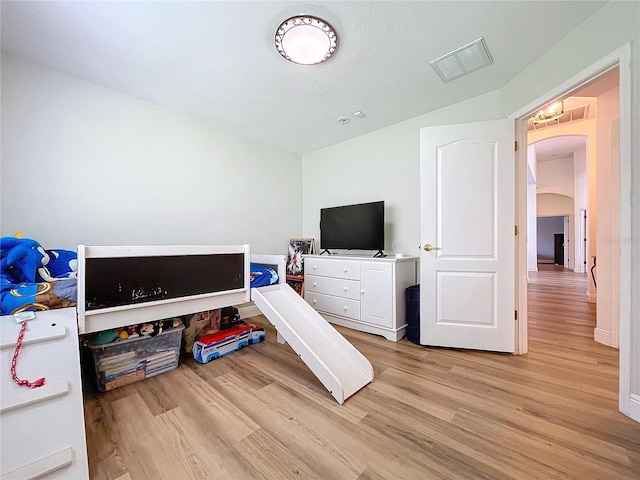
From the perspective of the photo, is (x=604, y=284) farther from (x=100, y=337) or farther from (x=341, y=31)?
(x=100, y=337)

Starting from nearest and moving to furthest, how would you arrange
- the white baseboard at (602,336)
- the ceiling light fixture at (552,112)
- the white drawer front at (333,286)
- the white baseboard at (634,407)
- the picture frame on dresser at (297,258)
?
1. the white baseboard at (634,407)
2. the white baseboard at (602,336)
3. the white drawer front at (333,286)
4. the picture frame on dresser at (297,258)
5. the ceiling light fixture at (552,112)

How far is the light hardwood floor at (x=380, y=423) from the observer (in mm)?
1083

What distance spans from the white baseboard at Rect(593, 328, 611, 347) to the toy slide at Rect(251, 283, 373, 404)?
2.30 meters

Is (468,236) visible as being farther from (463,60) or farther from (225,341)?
(225,341)

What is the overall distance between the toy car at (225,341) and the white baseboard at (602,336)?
3.18 m

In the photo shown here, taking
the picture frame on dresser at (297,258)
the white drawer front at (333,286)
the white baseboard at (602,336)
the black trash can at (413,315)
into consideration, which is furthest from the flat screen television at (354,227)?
the white baseboard at (602,336)

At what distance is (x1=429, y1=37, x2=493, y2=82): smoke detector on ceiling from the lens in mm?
1815

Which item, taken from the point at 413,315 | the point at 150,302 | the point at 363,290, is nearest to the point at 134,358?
the point at 150,302

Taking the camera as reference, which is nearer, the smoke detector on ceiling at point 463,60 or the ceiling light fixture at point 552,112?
the smoke detector on ceiling at point 463,60

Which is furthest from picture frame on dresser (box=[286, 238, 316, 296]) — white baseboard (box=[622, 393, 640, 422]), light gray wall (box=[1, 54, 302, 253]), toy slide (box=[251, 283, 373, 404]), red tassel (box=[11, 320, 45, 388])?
white baseboard (box=[622, 393, 640, 422])

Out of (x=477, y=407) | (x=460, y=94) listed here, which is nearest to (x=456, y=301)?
(x=477, y=407)

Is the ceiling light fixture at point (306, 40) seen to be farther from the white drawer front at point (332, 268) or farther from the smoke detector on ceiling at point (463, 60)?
the white drawer front at point (332, 268)

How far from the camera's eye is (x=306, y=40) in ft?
5.55

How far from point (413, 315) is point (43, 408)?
8.26 feet
